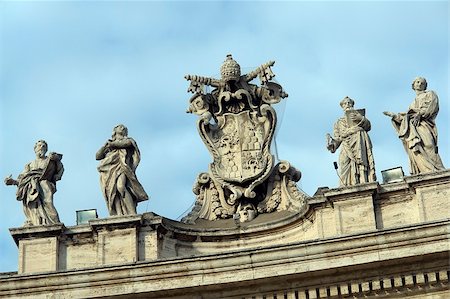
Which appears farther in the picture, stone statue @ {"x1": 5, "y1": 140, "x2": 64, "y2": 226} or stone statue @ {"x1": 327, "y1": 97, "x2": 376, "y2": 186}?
stone statue @ {"x1": 5, "y1": 140, "x2": 64, "y2": 226}

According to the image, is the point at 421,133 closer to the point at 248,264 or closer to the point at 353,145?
the point at 353,145

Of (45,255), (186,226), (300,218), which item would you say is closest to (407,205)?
(300,218)

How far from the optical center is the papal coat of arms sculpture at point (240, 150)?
2806 cm

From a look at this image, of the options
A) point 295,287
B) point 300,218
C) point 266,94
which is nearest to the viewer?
point 295,287

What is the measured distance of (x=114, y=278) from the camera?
25.8 metres

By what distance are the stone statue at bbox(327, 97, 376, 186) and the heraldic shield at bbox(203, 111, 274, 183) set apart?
4.52 ft

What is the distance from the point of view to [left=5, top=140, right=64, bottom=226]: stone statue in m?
27.4

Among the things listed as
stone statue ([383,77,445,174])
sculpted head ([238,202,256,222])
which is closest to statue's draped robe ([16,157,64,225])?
sculpted head ([238,202,256,222])

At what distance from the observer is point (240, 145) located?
1129 inches

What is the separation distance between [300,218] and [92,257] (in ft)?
11.3

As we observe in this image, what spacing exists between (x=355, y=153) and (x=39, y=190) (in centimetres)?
522

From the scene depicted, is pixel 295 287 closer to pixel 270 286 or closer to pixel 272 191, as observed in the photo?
pixel 270 286

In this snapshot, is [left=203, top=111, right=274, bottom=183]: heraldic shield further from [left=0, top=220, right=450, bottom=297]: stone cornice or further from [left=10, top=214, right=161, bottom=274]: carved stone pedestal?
[left=0, top=220, right=450, bottom=297]: stone cornice

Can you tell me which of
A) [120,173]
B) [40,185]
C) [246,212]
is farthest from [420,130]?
[40,185]
